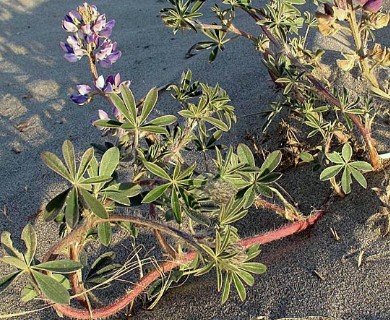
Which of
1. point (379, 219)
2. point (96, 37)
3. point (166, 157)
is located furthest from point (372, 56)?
point (96, 37)

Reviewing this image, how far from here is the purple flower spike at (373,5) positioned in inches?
45.3

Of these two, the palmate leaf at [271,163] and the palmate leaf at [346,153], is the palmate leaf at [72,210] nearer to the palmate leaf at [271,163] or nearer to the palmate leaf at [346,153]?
the palmate leaf at [271,163]

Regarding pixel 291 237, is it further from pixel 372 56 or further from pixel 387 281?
pixel 372 56

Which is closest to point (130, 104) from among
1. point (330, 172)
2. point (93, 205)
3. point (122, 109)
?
point (122, 109)

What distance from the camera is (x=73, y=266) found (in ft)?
3.25

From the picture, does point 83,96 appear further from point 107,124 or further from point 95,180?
point 95,180

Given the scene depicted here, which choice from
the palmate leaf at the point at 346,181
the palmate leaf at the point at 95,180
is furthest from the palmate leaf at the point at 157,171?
the palmate leaf at the point at 346,181

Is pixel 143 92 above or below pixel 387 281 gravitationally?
below

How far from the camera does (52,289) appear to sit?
0.94m

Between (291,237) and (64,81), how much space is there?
1.74 meters

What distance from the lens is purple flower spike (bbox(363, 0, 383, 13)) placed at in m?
1.15

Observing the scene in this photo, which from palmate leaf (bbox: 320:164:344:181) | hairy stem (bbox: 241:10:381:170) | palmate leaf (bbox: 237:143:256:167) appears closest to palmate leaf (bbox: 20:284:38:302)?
palmate leaf (bbox: 237:143:256:167)

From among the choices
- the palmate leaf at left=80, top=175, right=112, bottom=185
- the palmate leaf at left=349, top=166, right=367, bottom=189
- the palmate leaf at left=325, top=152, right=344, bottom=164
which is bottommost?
the palmate leaf at left=349, top=166, right=367, bottom=189

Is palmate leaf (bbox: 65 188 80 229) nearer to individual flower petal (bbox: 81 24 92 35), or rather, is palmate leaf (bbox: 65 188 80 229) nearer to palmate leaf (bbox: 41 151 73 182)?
palmate leaf (bbox: 41 151 73 182)
